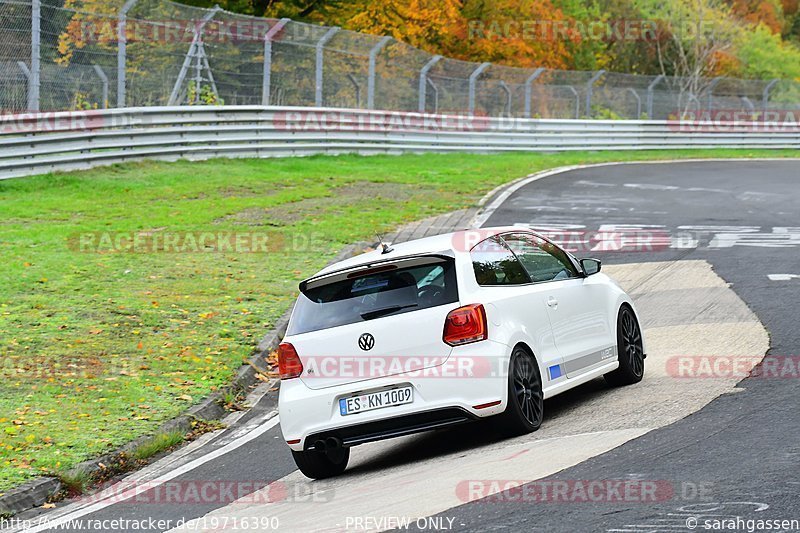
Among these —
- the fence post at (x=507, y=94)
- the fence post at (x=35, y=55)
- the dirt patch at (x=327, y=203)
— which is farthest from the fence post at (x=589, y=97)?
the fence post at (x=35, y=55)

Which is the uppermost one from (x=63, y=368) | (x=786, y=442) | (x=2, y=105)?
(x=2, y=105)

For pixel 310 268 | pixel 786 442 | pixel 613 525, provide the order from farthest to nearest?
pixel 310 268 < pixel 786 442 < pixel 613 525

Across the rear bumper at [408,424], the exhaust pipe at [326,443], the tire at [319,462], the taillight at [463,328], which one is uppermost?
the taillight at [463,328]

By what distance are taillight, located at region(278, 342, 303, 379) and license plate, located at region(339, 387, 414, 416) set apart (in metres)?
0.41

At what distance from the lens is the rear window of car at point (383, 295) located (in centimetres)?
835

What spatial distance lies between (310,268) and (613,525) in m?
10.4

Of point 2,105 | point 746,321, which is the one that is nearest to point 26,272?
point 2,105

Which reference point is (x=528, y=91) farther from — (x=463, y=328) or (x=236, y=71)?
(x=463, y=328)

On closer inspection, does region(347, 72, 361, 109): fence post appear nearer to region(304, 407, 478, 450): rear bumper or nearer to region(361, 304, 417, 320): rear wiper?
region(361, 304, 417, 320): rear wiper

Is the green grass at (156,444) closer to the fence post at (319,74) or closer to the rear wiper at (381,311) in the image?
the rear wiper at (381,311)

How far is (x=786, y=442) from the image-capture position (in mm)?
7441

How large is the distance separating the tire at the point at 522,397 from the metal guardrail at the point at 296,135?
14889 mm

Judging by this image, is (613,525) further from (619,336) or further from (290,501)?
(619,336)

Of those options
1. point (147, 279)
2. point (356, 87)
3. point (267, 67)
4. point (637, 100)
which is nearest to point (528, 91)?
point (637, 100)
